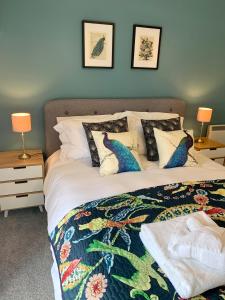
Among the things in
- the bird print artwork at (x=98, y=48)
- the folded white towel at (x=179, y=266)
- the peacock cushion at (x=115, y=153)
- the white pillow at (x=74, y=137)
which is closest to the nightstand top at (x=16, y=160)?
the white pillow at (x=74, y=137)

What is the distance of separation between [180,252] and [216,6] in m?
2.98

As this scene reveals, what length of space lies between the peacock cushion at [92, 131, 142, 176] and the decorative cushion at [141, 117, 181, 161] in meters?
0.26

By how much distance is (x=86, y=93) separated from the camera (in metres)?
2.72

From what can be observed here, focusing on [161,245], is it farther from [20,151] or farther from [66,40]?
[66,40]

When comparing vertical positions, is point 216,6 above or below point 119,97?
above

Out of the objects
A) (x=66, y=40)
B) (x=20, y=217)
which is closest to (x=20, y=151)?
(x=20, y=217)

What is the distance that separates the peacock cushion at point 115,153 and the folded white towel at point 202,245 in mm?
933

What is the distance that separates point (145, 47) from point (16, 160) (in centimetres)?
188

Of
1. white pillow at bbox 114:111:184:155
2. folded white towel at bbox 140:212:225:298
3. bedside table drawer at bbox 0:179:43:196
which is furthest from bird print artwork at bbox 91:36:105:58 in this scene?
folded white towel at bbox 140:212:225:298

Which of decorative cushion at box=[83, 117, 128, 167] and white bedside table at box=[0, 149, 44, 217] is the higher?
decorative cushion at box=[83, 117, 128, 167]

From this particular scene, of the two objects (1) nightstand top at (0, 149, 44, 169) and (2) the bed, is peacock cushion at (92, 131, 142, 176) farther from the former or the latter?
(1) nightstand top at (0, 149, 44, 169)

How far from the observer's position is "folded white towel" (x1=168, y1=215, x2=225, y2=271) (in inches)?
40.6

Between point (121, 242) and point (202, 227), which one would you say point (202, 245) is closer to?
point (202, 227)

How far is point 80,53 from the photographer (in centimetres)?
Answer: 257
